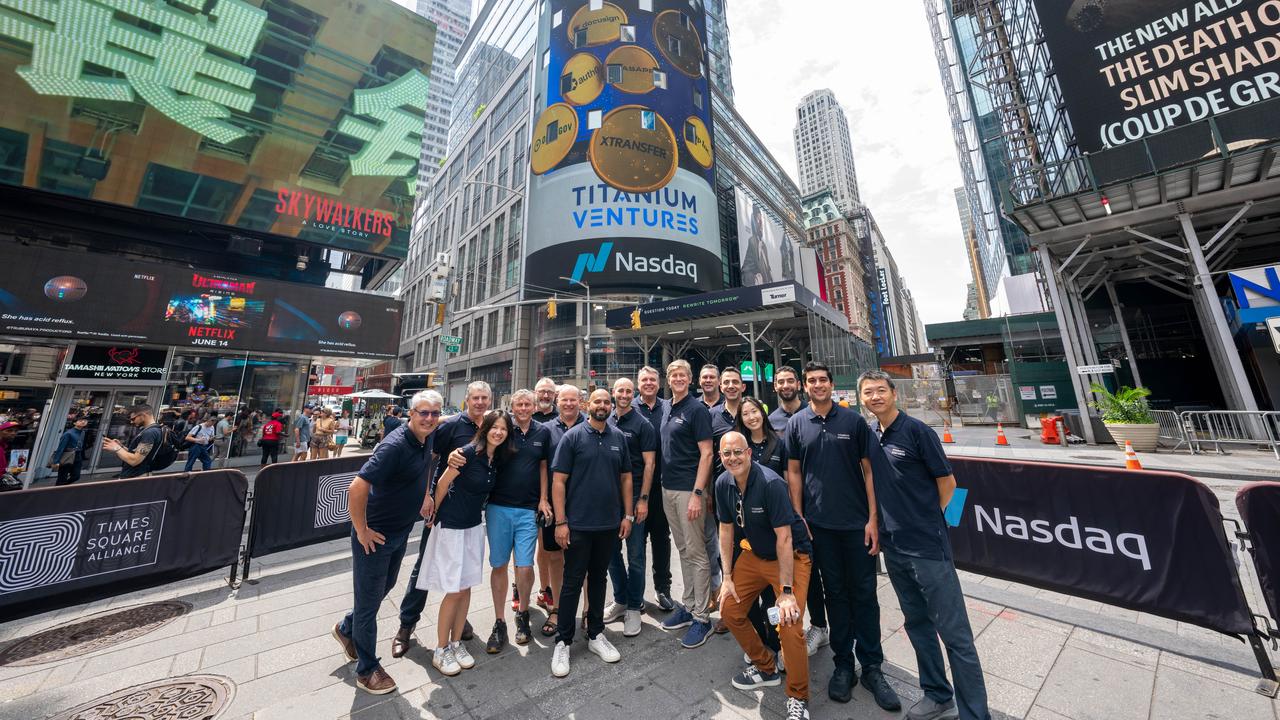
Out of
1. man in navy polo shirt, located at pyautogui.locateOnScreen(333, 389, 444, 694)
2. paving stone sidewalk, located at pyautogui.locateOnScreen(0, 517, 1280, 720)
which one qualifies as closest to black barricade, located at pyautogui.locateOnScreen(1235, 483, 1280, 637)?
paving stone sidewalk, located at pyautogui.locateOnScreen(0, 517, 1280, 720)

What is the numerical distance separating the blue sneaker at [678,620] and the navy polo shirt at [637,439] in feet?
3.87

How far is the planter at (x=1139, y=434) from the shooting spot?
1265 cm

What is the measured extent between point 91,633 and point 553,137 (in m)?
33.6

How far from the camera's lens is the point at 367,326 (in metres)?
16.4

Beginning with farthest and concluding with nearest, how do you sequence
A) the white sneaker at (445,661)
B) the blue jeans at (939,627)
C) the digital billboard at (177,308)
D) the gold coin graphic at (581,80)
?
the gold coin graphic at (581,80) → the digital billboard at (177,308) → the white sneaker at (445,661) → the blue jeans at (939,627)

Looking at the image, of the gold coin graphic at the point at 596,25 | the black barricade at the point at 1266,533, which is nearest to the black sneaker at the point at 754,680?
the black barricade at the point at 1266,533

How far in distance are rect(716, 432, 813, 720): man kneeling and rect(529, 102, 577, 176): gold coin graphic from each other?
105ft

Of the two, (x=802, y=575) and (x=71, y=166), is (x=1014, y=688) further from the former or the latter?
(x=71, y=166)

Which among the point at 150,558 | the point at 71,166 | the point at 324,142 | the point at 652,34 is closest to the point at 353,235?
the point at 324,142

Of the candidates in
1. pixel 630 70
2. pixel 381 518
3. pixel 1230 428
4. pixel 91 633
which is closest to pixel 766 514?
pixel 381 518

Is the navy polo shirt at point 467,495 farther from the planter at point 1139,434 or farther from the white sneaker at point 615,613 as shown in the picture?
the planter at point 1139,434

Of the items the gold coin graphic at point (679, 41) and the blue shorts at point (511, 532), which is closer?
the blue shorts at point (511, 532)

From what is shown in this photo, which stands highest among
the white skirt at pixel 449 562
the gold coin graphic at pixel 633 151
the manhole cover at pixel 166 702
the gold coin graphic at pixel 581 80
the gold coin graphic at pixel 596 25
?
the gold coin graphic at pixel 596 25

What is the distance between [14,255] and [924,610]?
21.7 m
